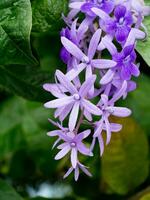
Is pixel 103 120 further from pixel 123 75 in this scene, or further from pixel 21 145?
pixel 21 145

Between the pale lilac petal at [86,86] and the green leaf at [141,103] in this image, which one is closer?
the pale lilac petal at [86,86]

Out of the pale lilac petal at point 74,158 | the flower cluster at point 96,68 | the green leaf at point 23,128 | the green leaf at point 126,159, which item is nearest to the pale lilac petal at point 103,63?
the flower cluster at point 96,68

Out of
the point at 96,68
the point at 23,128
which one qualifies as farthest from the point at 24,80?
the point at 23,128

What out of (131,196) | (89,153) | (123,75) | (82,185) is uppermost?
(123,75)

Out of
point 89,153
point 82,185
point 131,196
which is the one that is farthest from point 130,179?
point 89,153

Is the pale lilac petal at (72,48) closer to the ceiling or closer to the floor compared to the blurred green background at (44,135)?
closer to the ceiling

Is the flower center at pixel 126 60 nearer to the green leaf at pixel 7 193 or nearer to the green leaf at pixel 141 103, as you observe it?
the green leaf at pixel 7 193

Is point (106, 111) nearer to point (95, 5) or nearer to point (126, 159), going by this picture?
point (95, 5)
